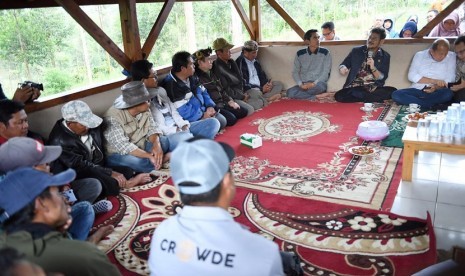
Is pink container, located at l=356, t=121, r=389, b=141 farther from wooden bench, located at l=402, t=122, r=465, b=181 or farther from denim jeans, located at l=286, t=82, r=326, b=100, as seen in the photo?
denim jeans, located at l=286, t=82, r=326, b=100

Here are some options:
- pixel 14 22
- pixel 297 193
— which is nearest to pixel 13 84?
pixel 14 22

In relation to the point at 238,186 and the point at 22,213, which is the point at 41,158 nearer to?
the point at 22,213

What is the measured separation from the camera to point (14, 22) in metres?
4.65

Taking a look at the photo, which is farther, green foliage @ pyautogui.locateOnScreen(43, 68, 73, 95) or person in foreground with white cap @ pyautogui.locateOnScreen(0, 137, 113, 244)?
green foliage @ pyautogui.locateOnScreen(43, 68, 73, 95)

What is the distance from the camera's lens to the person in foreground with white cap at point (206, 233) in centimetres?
113

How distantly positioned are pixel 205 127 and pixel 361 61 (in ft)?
8.69

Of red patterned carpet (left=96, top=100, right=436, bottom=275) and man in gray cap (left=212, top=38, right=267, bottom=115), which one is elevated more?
man in gray cap (left=212, top=38, right=267, bottom=115)

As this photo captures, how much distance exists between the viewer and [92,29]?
13.0 ft

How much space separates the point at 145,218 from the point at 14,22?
3.29 meters

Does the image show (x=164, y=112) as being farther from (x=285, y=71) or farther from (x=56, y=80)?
(x=285, y=71)

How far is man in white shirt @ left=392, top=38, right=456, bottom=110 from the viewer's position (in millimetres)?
4820

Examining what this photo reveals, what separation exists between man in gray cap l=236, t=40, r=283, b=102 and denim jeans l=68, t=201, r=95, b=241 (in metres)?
3.69

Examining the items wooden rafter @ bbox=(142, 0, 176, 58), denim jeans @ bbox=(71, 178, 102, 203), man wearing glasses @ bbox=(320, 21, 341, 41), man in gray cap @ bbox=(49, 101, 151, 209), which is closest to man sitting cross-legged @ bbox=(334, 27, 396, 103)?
man wearing glasses @ bbox=(320, 21, 341, 41)

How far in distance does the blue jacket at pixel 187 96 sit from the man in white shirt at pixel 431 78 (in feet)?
8.62
